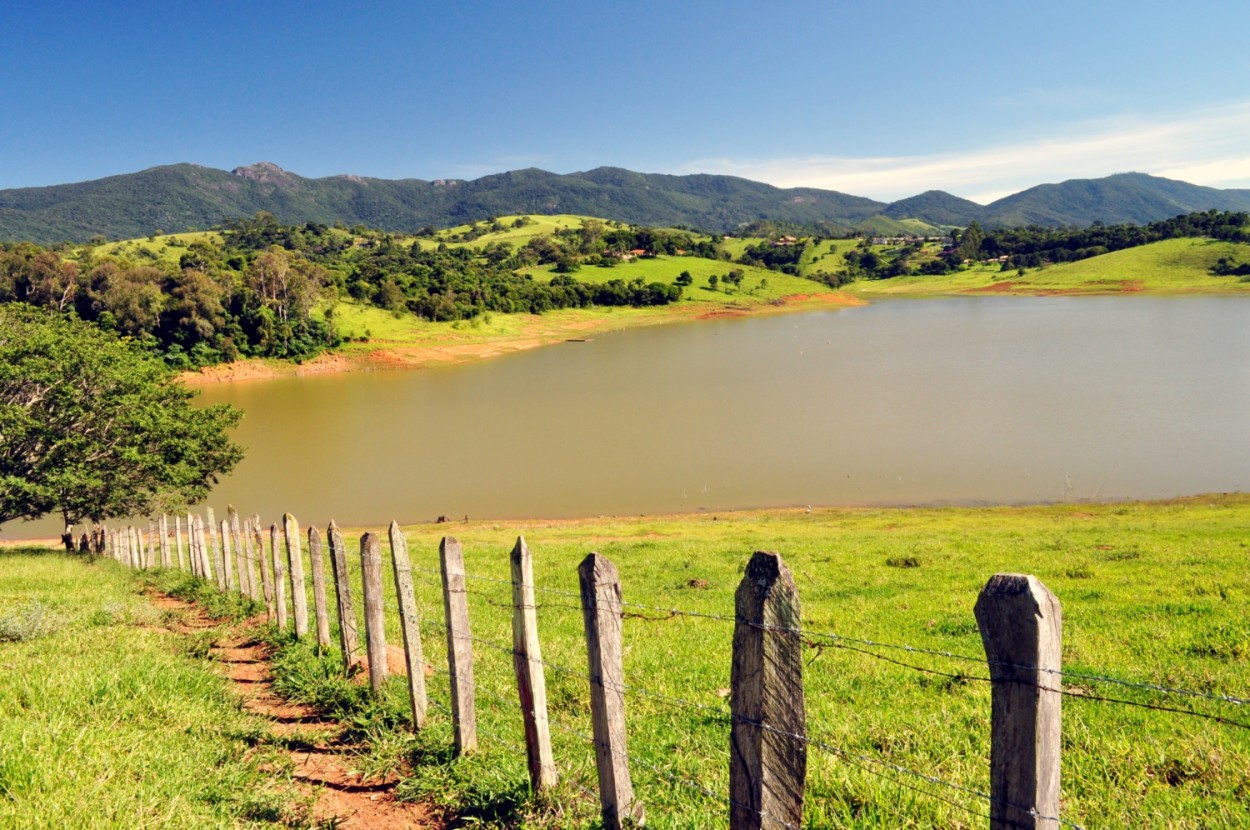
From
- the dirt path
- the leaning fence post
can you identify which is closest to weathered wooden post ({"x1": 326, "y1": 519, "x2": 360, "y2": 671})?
the dirt path

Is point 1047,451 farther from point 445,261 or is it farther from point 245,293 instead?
point 445,261

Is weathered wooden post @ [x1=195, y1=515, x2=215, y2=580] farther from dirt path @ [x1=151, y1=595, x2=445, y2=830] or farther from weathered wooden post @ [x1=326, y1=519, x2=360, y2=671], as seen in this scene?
weathered wooden post @ [x1=326, y1=519, x2=360, y2=671]

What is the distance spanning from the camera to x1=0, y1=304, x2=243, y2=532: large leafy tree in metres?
17.5

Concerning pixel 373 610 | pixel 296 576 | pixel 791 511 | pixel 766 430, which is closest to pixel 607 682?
pixel 373 610

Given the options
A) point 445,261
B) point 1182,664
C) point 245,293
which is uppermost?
point 445,261

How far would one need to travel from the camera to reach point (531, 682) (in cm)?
438

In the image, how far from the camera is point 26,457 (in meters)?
17.8

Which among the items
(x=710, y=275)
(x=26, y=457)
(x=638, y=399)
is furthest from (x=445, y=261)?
(x=26, y=457)

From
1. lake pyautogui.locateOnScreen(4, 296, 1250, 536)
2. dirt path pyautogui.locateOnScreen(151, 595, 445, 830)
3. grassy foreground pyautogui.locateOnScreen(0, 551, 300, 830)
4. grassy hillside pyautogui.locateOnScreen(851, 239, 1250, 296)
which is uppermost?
grassy hillside pyautogui.locateOnScreen(851, 239, 1250, 296)

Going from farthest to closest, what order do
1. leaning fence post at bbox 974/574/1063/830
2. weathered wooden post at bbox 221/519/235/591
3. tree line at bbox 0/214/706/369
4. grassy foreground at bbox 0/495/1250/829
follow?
tree line at bbox 0/214/706/369 < weathered wooden post at bbox 221/519/235/591 < grassy foreground at bbox 0/495/1250/829 < leaning fence post at bbox 974/574/1063/830

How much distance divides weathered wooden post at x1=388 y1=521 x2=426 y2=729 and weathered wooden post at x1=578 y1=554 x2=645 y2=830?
2.11 meters

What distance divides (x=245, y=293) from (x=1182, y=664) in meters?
86.8

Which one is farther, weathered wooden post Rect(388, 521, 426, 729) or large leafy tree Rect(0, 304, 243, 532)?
large leafy tree Rect(0, 304, 243, 532)

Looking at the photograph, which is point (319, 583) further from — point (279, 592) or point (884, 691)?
point (884, 691)
